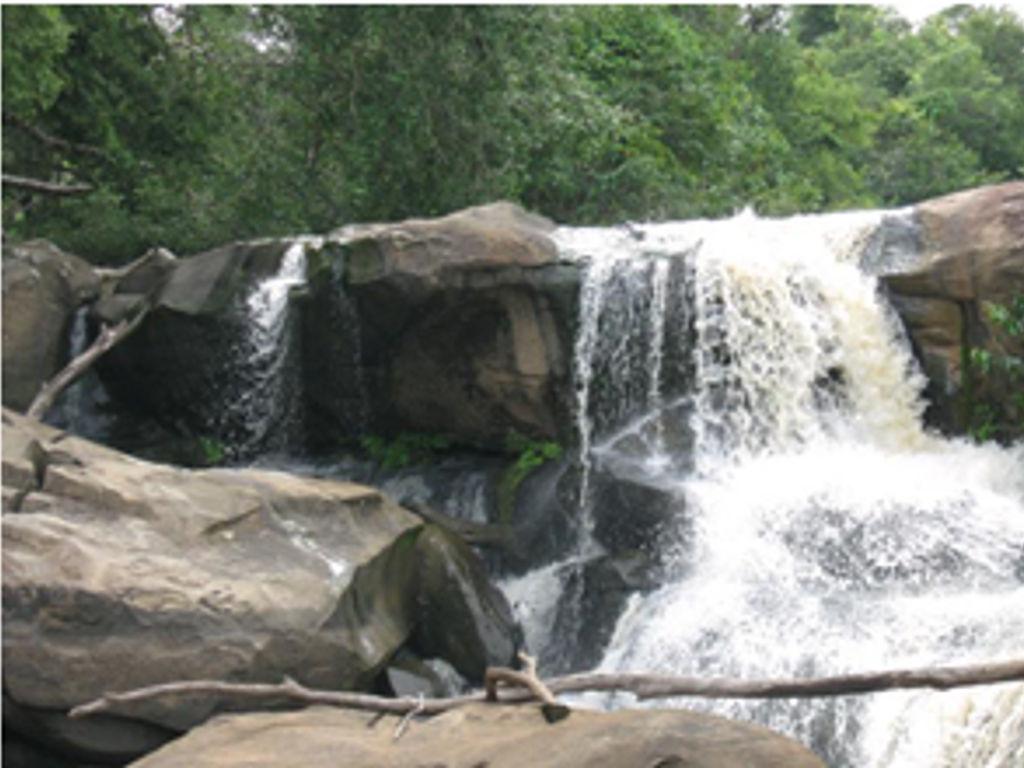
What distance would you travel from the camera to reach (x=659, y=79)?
59.8 ft

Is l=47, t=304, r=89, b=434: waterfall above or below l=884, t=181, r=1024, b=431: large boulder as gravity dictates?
below

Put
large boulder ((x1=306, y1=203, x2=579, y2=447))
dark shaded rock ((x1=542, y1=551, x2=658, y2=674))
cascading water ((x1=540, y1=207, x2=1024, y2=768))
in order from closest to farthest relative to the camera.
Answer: cascading water ((x1=540, y1=207, x2=1024, y2=768)) < dark shaded rock ((x1=542, y1=551, x2=658, y2=674)) < large boulder ((x1=306, y1=203, x2=579, y2=447))

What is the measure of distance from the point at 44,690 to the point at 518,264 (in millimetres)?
5248

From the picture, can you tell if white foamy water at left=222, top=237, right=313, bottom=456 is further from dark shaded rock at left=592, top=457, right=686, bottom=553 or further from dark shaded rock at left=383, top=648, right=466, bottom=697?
dark shaded rock at left=383, top=648, right=466, bottom=697

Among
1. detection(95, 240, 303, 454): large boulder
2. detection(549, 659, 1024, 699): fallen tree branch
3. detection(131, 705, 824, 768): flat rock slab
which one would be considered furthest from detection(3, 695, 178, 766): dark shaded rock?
detection(95, 240, 303, 454): large boulder

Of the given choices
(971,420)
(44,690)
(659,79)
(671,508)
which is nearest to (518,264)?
(671,508)

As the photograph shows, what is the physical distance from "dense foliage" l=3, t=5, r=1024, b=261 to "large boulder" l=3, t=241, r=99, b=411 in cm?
148

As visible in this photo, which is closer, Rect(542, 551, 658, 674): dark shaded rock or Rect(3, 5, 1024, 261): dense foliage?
Rect(542, 551, 658, 674): dark shaded rock

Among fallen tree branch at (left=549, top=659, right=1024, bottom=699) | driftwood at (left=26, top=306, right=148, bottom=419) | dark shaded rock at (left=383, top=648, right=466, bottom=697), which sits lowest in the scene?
dark shaded rock at (left=383, top=648, right=466, bottom=697)

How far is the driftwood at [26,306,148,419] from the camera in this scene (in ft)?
29.6

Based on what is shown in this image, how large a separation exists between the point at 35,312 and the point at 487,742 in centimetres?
901

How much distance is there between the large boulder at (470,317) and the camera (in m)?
9.93

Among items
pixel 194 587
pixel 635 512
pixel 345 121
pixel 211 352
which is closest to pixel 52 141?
pixel 345 121

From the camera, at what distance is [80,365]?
9789 millimetres
